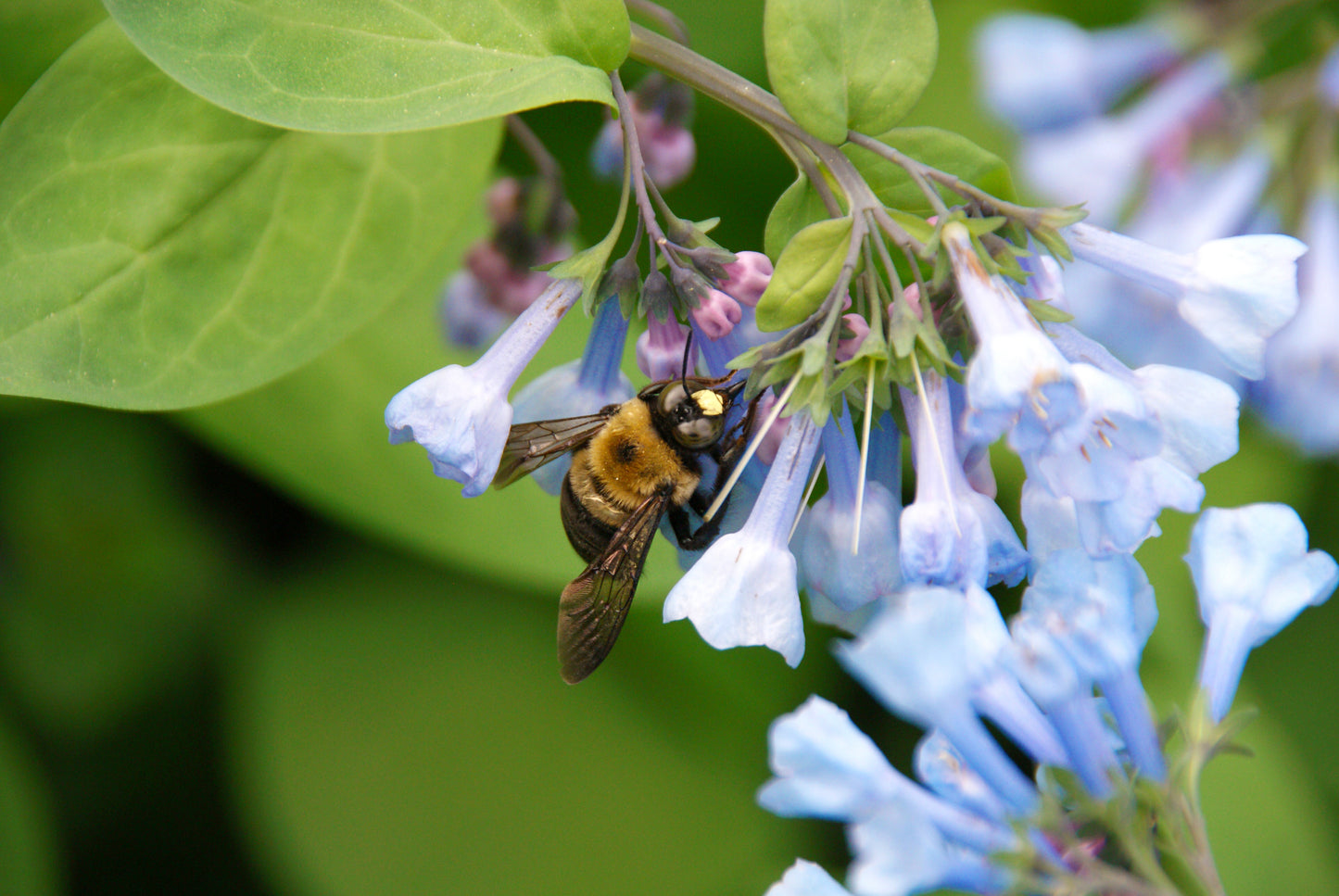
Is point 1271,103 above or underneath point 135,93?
underneath

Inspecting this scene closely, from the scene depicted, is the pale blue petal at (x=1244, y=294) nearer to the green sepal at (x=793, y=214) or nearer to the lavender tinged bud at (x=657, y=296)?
the green sepal at (x=793, y=214)

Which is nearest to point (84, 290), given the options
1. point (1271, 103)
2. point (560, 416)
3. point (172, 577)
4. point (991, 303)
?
point (560, 416)

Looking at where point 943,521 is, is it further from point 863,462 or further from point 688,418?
point 688,418

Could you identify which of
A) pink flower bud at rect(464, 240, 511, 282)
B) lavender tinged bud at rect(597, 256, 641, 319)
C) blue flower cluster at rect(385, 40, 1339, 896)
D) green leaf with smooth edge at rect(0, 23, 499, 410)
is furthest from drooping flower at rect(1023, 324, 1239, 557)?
pink flower bud at rect(464, 240, 511, 282)

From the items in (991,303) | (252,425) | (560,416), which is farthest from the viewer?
(252,425)

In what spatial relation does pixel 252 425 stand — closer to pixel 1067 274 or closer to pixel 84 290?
pixel 84 290
